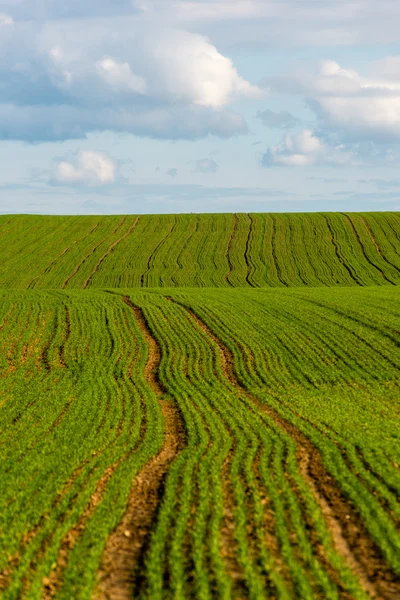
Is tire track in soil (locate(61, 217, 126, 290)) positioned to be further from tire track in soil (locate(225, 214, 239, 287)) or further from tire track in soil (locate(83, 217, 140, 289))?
tire track in soil (locate(225, 214, 239, 287))

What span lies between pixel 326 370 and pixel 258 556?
861 inches

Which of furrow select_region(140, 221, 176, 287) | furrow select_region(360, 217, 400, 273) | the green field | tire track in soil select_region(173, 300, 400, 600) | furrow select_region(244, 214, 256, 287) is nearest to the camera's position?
tire track in soil select_region(173, 300, 400, 600)

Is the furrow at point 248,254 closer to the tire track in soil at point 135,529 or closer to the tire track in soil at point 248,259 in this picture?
the tire track in soil at point 248,259

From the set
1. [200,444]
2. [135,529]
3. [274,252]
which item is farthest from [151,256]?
[135,529]

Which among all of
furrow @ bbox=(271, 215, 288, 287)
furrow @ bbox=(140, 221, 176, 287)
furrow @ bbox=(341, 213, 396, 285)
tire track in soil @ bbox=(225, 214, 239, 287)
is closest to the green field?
furrow @ bbox=(140, 221, 176, 287)

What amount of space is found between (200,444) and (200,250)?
77595mm

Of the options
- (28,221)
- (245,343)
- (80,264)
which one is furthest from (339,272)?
(28,221)

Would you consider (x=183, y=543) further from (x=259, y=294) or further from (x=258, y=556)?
(x=259, y=294)

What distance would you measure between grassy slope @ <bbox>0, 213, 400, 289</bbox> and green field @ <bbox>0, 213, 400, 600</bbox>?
68.3 feet

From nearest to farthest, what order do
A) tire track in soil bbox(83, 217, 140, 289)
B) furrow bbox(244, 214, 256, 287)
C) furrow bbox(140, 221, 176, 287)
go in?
furrow bbox(244, 214, 256, 287) < furrow bbox(140, 221, 176, 287) < tire track in soil bbox(83, 217, 140, 289)

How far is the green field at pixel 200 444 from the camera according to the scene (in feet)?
40.5

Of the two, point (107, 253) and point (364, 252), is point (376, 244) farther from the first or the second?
point (107, 253)

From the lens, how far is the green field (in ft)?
40.5

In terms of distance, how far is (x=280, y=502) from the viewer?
1542cm
